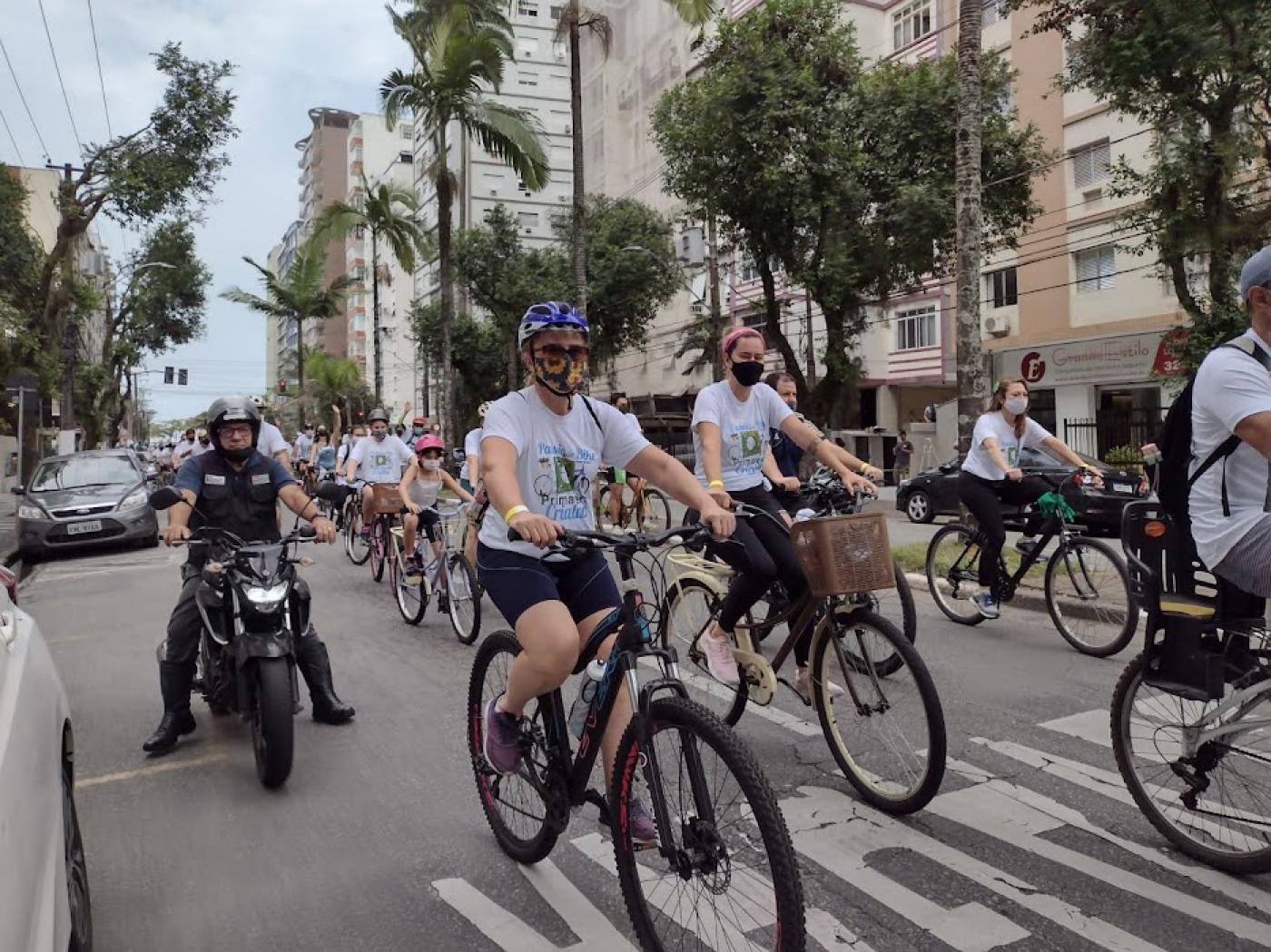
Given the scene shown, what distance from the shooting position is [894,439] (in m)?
35.2

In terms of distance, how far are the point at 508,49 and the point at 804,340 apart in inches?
795

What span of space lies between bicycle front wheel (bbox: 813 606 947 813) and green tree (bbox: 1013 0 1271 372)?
477 inches

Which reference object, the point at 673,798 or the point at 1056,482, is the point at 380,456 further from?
the point at 673,798

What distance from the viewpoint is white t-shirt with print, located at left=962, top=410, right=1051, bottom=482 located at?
6984 mm

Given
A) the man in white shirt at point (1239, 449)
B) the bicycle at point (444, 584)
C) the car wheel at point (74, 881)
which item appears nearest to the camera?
the car wheel at point (74, 881)

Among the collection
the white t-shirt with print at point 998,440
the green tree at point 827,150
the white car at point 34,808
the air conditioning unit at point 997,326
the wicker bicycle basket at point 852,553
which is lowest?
the white car at point 34,808

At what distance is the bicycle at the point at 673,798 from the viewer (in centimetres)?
244

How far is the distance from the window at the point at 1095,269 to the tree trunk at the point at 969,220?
16.0m

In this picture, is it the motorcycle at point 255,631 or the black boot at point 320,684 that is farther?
the black boot at point 320,684

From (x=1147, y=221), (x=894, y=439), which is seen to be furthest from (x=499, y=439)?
(x=894, y=439)

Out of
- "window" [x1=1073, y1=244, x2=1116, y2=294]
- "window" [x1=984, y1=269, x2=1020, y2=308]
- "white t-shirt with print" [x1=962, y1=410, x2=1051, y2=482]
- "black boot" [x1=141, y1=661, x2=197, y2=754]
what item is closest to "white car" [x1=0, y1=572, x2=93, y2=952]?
"black boot" [x1=141, y1=661, x2=197, y2=754]

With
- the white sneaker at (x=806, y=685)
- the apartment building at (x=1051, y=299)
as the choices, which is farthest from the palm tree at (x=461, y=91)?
the white sneaker at (x=806, y=685)

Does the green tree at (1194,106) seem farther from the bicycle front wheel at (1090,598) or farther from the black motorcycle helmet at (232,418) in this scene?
the black motorcycle helmet at (232,418)

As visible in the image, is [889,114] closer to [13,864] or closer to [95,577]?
[95,577]
